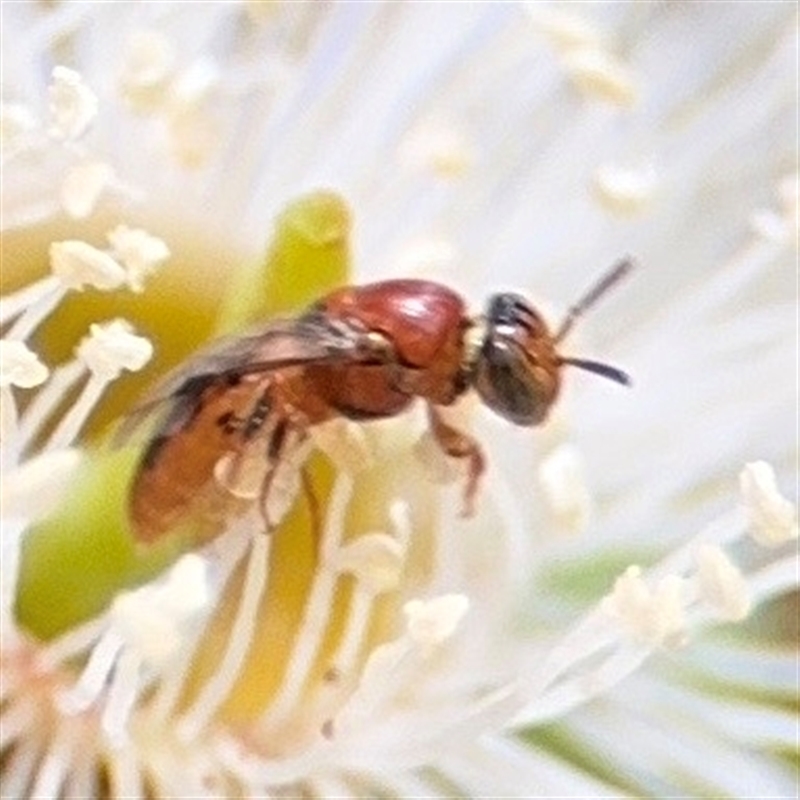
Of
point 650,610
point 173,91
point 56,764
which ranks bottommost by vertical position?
point 56,764

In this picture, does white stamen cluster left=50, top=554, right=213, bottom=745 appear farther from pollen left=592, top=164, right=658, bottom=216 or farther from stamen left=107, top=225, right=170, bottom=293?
pollen left=592, top=164, right=658, bottom=216

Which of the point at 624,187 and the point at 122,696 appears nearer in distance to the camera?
the point at 122,696

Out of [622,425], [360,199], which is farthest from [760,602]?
[360,199]

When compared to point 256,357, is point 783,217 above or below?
above

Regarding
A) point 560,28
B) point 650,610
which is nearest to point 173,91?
point 560,28

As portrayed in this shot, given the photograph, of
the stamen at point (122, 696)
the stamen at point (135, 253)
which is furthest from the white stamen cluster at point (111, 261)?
the stamen at point (122, 696)

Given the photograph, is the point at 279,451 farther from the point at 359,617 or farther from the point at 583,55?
the point at 583,55

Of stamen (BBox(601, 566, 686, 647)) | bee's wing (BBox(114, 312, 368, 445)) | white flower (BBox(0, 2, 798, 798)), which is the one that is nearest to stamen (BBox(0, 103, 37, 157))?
white flower (BBox(0, 2, 798, 798))
